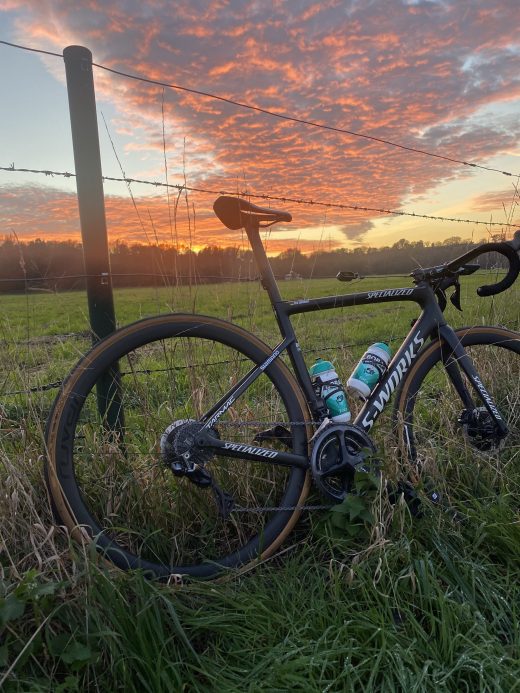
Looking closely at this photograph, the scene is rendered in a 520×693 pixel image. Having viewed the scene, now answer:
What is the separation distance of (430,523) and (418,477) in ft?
0.83

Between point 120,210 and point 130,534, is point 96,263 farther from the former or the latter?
point 130,534

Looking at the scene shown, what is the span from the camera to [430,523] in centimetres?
198

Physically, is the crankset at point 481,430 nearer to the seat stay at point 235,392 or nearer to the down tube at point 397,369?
the down tube at point 397,369

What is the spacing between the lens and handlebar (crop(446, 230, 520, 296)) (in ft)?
7.80

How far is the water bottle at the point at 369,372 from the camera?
2.33 metres

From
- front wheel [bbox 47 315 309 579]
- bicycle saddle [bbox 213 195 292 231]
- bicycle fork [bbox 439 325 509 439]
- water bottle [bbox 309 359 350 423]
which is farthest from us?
bicycle fork [bbox 439 325 509 439]

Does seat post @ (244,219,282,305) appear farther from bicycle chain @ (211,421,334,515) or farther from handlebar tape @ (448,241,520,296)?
handlebar tape @ (448,241,520,296)

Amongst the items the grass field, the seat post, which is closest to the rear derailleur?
the grass field

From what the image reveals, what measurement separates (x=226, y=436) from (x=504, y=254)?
5.63 feet

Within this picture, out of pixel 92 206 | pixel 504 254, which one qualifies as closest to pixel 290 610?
pixel 92 206

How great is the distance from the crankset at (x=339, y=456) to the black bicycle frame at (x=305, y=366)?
0.08 m

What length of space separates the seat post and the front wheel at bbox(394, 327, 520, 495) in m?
0.81

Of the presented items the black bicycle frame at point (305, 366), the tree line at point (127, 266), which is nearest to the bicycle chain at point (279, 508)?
the black bicycle frame at point (305, 366)

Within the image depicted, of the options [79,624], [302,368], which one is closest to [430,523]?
[302,368]
